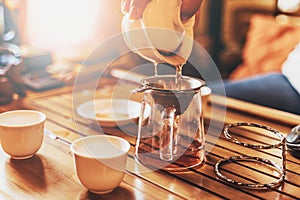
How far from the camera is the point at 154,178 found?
2.93 feet

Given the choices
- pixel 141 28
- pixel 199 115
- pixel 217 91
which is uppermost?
pixel 141 28

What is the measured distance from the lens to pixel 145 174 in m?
0.91

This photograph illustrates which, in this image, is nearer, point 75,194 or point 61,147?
point 75,194

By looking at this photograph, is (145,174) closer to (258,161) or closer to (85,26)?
(258,161)

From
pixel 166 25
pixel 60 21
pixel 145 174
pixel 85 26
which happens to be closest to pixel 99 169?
pixel 145 174

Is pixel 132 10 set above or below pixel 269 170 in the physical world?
above

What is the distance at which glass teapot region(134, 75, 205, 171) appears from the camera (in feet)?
3.05

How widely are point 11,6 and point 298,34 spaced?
60.4 inches

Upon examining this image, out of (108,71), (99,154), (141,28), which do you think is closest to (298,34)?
(108,71)

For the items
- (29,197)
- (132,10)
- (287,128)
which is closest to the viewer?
(29,197)

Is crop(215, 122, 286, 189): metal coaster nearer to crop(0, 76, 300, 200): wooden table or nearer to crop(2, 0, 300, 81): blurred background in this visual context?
crop(0, 76, 300, 200): wooden table

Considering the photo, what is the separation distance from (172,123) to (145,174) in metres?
0.13

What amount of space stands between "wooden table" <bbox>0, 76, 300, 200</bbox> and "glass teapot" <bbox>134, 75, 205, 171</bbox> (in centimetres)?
3

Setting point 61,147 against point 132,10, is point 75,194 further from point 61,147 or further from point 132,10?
point 132,10
